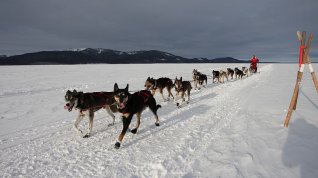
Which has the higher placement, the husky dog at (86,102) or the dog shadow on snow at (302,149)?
the husky dog at (86,102)

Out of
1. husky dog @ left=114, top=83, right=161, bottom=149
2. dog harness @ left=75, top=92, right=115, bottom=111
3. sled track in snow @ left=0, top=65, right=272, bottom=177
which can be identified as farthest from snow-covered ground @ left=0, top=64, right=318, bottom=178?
dog harness @ left=75, top=92, right=115, bottom=111

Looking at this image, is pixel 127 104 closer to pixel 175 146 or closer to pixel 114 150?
pixel 114 150

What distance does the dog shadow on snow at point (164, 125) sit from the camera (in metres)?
5.85

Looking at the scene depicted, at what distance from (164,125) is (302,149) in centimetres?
354

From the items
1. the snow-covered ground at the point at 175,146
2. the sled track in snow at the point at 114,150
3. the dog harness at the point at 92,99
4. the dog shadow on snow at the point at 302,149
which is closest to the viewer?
the dog shadow on snow at the point at 302,149

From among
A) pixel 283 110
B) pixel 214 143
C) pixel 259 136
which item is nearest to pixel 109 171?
pixel 214 143

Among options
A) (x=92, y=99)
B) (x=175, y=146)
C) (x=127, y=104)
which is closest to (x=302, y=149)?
(x=175, y=146)

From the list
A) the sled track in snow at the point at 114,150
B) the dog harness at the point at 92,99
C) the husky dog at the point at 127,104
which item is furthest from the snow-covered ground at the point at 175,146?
the dog harness at the point at 92,99

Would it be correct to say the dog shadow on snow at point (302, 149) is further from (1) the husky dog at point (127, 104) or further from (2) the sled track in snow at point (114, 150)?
(1) the husky dog at point (127, 104)

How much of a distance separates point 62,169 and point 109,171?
0.89 m

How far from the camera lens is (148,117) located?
7957mm

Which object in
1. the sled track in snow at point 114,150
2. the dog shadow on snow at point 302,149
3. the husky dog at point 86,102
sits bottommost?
the sled track in snow at point 114,150

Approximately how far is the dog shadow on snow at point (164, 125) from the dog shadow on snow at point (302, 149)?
2.61 metres

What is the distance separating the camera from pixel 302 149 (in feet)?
15.3
